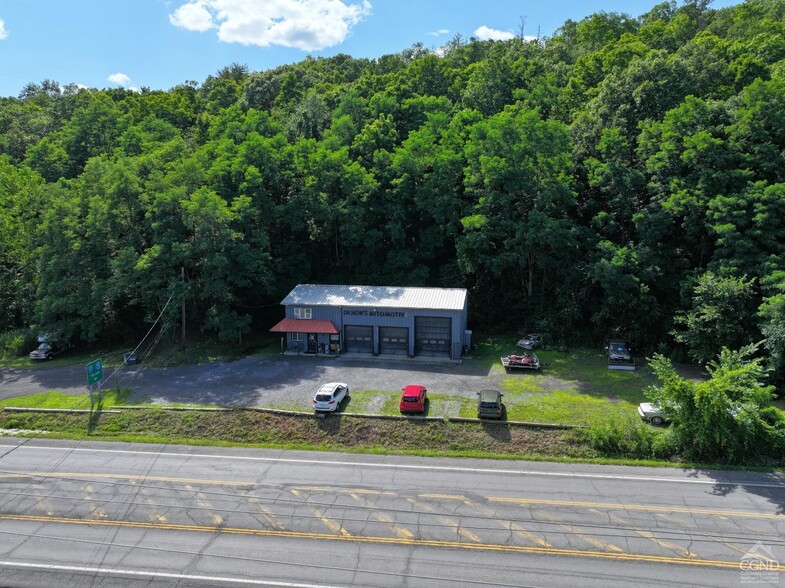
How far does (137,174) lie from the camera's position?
163ft

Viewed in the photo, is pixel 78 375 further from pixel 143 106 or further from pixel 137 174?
pixel 143 106

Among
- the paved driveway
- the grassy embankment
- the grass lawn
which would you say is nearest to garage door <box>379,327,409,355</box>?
the paved driveway

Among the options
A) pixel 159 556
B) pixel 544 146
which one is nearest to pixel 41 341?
pixel 159 556

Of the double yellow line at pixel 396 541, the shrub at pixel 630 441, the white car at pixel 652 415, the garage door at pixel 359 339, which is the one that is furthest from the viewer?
the garage door at pixel 359 339

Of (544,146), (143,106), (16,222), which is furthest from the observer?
(143,106)

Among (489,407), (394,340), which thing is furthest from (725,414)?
(394,340)

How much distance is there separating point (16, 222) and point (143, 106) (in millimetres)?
33877

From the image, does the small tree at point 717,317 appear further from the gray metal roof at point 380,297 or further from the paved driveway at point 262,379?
the gray metal roof at point 380,297

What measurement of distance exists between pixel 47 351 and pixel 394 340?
2992cm

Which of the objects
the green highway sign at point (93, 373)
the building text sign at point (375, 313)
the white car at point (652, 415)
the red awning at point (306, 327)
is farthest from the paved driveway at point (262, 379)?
the white car at point (652, 415)

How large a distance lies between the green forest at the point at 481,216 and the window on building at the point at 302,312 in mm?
4508

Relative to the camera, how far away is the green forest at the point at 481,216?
41.2 meters

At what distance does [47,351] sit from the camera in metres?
46.7

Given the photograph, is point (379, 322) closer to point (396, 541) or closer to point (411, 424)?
point (411, 424)
